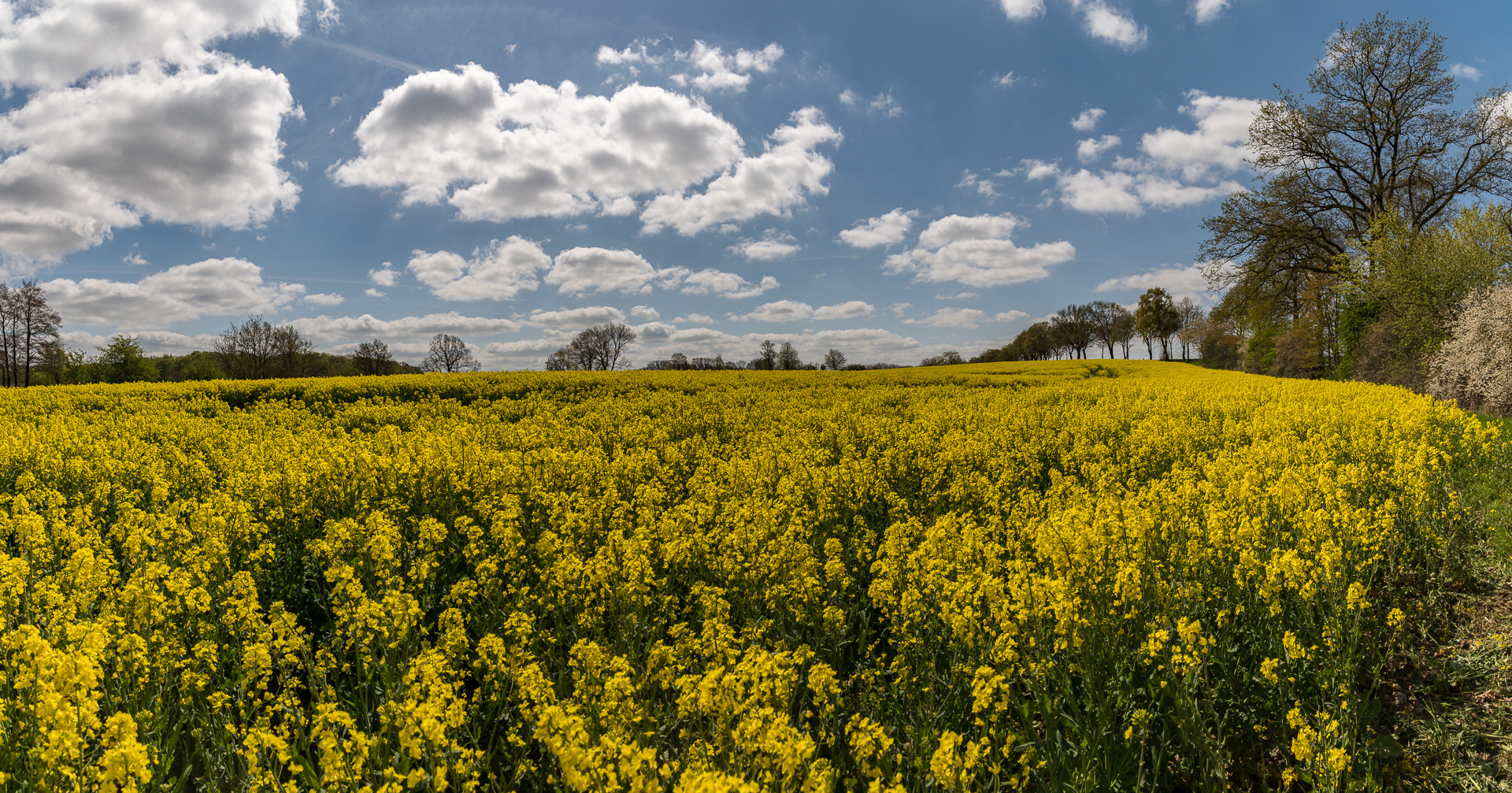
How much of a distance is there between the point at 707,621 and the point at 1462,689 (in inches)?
205

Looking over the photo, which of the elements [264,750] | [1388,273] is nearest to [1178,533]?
[264,750]

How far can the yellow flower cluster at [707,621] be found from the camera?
2.87 m

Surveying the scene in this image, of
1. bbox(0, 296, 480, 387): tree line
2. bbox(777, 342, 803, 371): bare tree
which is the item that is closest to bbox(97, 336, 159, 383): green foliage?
bbox(0, 296, 480, 387): tree line

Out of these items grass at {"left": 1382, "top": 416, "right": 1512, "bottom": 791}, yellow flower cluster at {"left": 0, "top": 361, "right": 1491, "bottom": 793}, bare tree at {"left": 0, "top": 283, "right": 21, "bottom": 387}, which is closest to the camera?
yellow flower cluster at {"left": 0, "top": 361, "right": 1491, "bottom": 793}

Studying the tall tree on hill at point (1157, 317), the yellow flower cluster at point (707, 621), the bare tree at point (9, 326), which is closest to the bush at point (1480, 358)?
the yellow flower cluster at point (707, 621)

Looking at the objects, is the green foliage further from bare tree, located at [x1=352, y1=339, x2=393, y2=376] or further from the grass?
the grass

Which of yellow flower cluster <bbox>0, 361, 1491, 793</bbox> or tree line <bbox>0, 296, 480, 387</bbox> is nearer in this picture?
yellow flower cluster <bbox>0, 361, 1491, 793</bbox>

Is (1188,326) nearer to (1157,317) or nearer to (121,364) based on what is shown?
(1157,317)

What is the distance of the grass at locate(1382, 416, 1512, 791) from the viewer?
3789 millimetres

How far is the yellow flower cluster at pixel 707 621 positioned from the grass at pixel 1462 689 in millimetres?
263

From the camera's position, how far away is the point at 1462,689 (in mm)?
4441

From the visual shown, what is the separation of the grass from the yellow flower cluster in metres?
0.26

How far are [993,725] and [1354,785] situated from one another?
1.59 m

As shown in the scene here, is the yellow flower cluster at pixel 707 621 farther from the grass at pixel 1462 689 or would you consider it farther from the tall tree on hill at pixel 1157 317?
the tall tree on hill at pixel 1157 317
